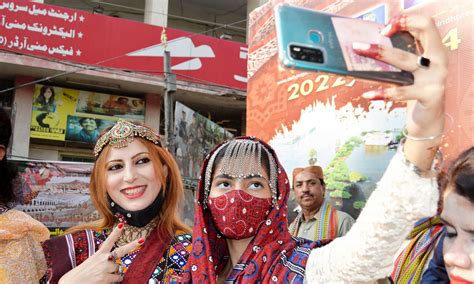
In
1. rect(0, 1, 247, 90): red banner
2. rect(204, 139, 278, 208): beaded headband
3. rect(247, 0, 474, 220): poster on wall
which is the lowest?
rect(204, 139, 278, 208): beaded headband

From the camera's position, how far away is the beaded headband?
181cm

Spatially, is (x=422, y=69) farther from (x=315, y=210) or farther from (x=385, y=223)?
(x=315, y=210)

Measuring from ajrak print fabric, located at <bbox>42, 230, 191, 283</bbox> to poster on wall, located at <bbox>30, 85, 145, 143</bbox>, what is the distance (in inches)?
317

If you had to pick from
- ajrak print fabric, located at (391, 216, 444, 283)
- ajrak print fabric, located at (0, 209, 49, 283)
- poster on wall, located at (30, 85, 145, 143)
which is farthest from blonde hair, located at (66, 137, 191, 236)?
poster on wall, located at (30, 85, 145, 143)

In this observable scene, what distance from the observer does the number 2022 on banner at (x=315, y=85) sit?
141 inches

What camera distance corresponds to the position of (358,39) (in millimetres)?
1046

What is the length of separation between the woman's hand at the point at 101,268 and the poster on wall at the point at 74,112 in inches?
328

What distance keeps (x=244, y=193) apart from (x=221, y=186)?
11cm

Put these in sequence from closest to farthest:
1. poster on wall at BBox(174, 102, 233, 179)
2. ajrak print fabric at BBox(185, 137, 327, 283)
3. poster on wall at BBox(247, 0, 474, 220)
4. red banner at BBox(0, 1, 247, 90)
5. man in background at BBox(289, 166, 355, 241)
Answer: ajrak print fabric at BBox(185, 137, 327, 283)
poster on wall at BBox(247, 0, 474, 220)
man in background at BBox(289, 166, 355, 241)
poster on wall at BBox(174, 102, 233, 179)
red banner at BBox(0, 1, 247, 90)

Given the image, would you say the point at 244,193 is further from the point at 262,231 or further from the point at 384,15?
the point at 384,15

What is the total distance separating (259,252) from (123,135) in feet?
2.97

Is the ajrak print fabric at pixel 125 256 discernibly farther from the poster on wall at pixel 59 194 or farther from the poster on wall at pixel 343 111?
the poster on wall at pixel 59 194

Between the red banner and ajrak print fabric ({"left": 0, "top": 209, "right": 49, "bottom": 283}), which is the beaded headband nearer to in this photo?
ajrak print fabric ({"left": 0, "top": 209, "right": 49, "bottom": 283})

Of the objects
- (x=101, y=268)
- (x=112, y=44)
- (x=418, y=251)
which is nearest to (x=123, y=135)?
(x=101, y=268)
